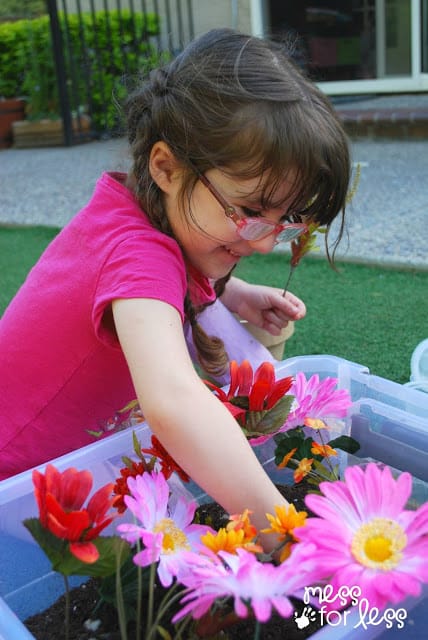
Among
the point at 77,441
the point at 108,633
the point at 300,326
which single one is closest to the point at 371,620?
the point at 108,633

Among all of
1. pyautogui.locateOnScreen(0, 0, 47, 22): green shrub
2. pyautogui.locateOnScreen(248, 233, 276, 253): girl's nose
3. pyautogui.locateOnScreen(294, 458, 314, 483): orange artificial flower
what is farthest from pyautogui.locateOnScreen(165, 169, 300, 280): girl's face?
pyautogui.locateOnScreen(0, 0, 47, 22): green shrub

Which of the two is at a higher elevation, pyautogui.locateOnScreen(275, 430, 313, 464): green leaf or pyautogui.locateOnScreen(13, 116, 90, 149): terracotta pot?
pyautogui.locateOnScreen(275, 430, 313, 464): green leaf

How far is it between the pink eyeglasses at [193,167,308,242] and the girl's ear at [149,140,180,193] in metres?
0.06

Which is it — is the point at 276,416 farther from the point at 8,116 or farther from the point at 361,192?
the point at 8,116

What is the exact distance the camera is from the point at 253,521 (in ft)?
2.51

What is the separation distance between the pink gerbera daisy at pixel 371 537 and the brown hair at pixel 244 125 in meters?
0.48

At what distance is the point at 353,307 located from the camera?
2277 mm

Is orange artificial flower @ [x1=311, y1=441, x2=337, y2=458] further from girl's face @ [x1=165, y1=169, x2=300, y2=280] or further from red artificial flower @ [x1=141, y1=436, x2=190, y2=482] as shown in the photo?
girl's face @ [x1=165, y1=169, x2=300, y2=280]

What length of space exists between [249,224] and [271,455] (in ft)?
1.20

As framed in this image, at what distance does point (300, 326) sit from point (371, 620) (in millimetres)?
1532

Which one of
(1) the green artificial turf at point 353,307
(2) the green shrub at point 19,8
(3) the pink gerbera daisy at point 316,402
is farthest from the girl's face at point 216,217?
(2) the green shrub at point 19,8

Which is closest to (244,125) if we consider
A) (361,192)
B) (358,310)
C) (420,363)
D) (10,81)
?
(420,363)

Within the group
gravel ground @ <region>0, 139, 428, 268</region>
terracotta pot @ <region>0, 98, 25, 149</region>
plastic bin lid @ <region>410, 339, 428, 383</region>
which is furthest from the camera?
terracotta pot @ <region>0, 98, 25, 149</region>

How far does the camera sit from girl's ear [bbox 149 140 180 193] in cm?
108
